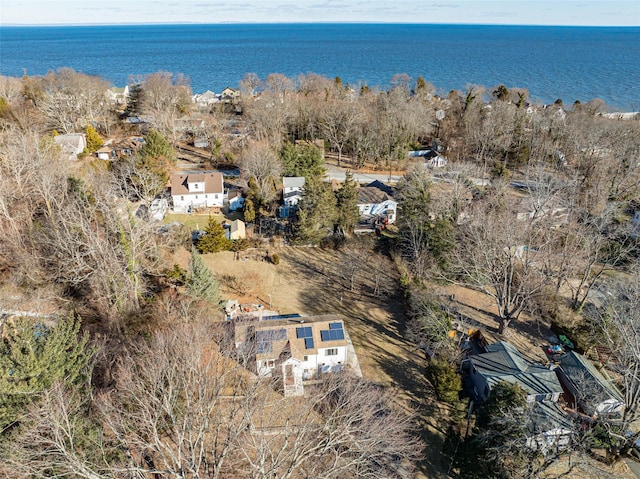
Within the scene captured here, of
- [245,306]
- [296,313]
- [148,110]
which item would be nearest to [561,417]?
[296,313]

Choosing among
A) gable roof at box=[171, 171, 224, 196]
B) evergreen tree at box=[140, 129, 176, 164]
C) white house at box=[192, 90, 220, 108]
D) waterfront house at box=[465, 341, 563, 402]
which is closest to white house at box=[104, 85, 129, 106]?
white house at box=[192, 90, 220, 108]

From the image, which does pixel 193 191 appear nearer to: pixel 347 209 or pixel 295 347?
pixel 347 209

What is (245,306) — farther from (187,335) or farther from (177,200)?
(177,200)

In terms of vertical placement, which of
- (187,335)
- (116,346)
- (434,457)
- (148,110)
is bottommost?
(434,457)

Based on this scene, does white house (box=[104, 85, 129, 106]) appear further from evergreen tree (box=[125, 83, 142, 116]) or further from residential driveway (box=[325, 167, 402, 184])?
residential driveway (box=[325, 167, 402, 184])

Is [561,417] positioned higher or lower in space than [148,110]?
lower

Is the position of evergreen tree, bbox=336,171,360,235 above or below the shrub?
above

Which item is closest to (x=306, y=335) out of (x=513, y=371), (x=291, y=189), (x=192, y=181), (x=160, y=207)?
(x=513, y=371)
